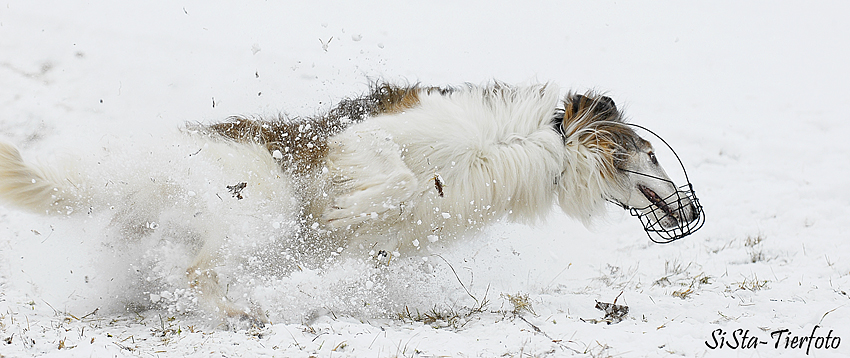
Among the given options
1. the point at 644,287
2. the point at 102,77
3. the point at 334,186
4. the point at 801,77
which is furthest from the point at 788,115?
the point at 102,77

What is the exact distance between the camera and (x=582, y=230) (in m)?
5.18

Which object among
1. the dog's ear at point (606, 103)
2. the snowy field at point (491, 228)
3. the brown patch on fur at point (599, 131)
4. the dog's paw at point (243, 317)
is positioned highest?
the dog's ear at point (606, 103)

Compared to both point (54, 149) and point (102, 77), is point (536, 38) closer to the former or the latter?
point (102, 77)

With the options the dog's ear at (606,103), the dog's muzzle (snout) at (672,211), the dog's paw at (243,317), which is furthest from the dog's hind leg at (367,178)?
the dog's muzzle (snout) at (672,211)

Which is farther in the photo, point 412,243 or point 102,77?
point 102,77

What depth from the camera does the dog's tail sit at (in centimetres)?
329

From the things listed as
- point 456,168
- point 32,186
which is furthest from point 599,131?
point 32,186

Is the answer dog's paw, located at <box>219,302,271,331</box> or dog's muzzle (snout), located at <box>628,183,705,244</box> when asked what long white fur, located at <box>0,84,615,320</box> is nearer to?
dog's paw, located at <box>219,302,271,331</box>

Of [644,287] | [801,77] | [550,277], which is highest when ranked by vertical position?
[801,77]

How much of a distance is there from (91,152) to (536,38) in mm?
5700

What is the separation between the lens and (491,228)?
4.29 m

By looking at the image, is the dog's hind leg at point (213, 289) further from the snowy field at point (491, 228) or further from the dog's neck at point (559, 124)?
the dog's neck at point (559, 124)

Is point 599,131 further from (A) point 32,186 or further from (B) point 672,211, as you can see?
(A) point 32,186

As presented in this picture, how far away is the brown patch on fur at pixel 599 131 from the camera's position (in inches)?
140
